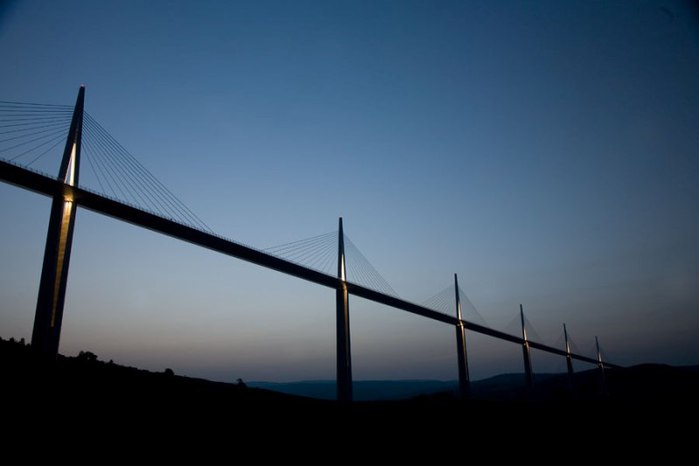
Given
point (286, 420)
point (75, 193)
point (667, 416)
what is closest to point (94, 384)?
point (286, 420)

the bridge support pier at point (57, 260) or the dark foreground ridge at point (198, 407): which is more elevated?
the bridge support pier at point (57, 260)

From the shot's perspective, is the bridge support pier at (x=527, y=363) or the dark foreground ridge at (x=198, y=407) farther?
the bridge support pier at (x=527, y=363)

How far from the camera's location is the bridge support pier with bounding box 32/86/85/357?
16.4 metres

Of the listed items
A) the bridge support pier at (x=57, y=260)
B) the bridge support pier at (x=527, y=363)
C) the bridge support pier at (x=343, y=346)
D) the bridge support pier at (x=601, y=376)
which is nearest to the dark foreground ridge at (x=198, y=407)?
the bridge support pier at (x=57, y=260)

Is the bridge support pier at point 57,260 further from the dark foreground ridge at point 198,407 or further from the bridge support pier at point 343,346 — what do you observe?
the bridge support pier at point 343,346

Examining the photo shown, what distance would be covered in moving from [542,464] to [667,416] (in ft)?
23.7

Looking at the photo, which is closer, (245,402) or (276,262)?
(245,402)

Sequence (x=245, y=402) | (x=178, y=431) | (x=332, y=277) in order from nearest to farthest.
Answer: (x=178, y=431), (x=245, y=402), (x=332, y=277)

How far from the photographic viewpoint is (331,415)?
9.55 m

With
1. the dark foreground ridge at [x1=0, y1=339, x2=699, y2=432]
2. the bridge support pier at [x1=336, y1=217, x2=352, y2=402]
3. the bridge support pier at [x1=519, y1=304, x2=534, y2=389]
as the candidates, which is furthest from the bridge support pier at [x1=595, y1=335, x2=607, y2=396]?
the dark foreground ridge at [x1=0, y1=339, x2=699, y2=432]

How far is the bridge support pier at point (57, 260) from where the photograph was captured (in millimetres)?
16406

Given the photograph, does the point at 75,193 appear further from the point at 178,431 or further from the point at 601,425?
the point at 601,425

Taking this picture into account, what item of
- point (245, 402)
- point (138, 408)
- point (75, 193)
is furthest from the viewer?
point (75, 193)

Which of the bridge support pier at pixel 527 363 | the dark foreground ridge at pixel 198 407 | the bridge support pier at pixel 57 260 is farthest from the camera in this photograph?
the bridge support pier at pixel 527 363
